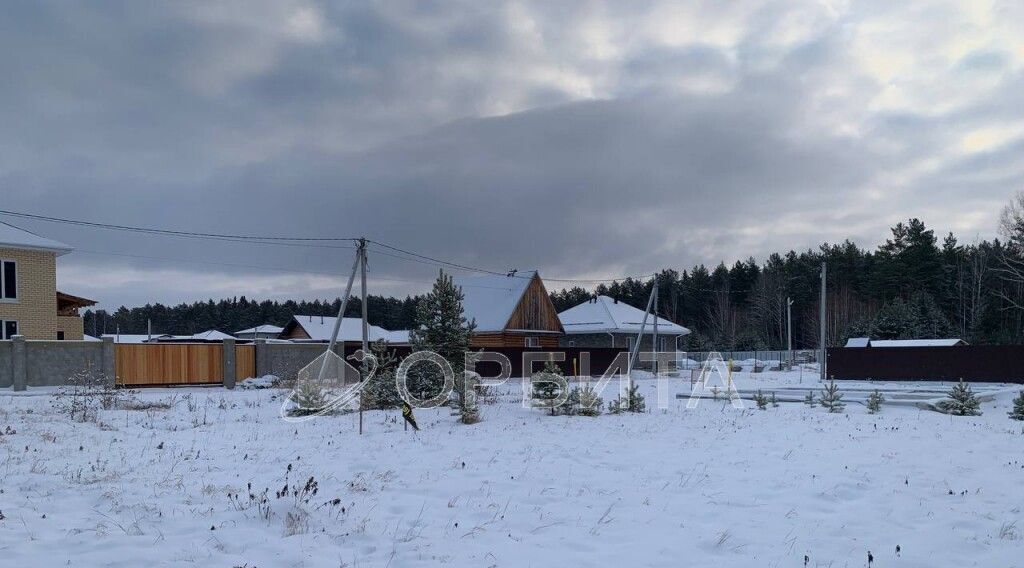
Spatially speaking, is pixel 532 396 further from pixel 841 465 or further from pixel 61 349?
pixel 61 349

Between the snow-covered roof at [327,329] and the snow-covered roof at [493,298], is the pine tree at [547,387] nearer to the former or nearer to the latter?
the snow-covered roof at [493,298]

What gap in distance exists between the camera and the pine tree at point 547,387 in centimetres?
1523

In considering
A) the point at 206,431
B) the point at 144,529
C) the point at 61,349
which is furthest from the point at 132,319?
the point at 144,529

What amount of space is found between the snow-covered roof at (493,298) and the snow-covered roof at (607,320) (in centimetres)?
616

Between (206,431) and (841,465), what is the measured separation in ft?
33.7

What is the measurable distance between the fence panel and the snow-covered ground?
964 centimetres

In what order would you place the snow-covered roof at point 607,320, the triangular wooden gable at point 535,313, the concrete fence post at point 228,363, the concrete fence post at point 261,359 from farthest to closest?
the snow-covered roof at point 607,320
the triangular wooden gable at point 535,313
the concrete fence post at point 261,359
the concrete fence post at point 228,363

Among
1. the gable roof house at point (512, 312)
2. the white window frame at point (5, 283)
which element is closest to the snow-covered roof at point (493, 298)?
the gable roof house at point (512, 312)

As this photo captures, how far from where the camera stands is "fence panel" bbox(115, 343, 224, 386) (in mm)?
22641

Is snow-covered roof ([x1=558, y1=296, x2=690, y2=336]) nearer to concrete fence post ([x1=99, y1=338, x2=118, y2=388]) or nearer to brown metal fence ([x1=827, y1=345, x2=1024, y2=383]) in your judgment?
brown metal fence ([x1=827, y1=345, x2=1024, y2=383])

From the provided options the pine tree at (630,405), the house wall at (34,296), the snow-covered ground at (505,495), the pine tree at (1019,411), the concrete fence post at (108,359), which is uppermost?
the house wall at (34,296)

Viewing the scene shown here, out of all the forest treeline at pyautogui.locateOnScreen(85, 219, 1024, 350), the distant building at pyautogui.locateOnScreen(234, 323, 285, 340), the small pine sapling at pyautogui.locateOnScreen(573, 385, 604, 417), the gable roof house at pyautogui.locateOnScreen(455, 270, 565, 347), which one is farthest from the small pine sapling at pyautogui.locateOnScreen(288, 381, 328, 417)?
the distant building at pyautogui.locateOnScreen(234, 323, 285, 340)

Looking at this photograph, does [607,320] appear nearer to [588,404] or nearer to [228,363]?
[228,363]

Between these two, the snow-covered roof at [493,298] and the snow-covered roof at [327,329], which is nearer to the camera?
the snow-covered roof at [493,298]
